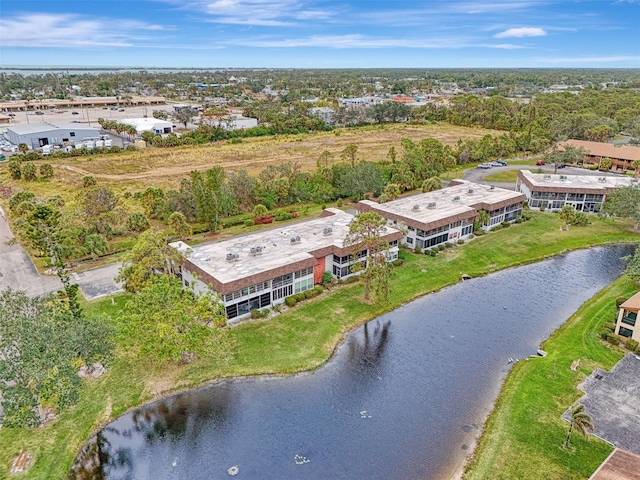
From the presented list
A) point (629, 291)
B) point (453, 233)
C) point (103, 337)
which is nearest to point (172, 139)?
point (453, 233)

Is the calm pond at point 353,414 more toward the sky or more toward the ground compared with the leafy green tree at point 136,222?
more toward the ground

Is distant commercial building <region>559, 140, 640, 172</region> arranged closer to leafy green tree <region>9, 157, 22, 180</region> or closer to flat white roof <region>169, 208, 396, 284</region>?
flat white roof <region>169, 208, 396, 284</region>

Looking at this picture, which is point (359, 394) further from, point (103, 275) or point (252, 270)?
point (103, 275)

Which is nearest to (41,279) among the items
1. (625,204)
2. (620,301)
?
(620,301)

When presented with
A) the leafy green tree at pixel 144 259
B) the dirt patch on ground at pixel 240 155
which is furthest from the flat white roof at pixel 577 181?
the leafy green tree at pixel 144 259

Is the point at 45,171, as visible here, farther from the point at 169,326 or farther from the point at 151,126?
the point at 169,326

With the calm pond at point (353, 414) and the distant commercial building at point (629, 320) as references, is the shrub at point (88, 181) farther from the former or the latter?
the distant commercial building at point (629, 320)
